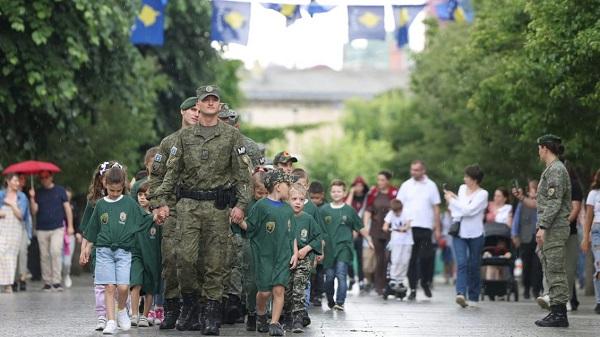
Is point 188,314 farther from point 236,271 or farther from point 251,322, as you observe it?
point 236,271

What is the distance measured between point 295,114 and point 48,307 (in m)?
117

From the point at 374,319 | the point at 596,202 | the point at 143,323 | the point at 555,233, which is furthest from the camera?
the point at 596,202

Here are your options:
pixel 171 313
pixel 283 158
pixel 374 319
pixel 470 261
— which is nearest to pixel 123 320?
pixel 171 313

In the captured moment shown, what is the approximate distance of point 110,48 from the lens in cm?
2948

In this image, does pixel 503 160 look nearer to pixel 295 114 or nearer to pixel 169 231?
pixel 169 231

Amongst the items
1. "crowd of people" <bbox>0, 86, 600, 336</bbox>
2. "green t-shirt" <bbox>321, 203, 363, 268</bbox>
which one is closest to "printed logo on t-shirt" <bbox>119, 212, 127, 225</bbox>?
"crowd of people" <bbox>0, 86, 600, 336</bbox>

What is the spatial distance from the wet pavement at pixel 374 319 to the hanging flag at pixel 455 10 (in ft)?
33.4

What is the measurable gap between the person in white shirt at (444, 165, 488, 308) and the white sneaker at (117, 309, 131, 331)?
7.17 m

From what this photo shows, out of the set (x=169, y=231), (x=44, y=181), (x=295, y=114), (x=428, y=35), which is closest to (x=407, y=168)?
(x=428, y=35)

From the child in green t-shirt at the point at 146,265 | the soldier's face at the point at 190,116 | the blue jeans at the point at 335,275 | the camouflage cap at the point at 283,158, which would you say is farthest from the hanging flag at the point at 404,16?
the child in green t-shirt at the point at 146,265

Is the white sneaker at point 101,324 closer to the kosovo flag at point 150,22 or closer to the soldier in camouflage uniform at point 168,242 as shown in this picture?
the soldier in camouflage uniform at point 168,242

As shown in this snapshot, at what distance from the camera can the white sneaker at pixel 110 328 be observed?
14484 mm

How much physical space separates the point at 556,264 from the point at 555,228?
37 centimetres

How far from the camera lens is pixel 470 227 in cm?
2145
